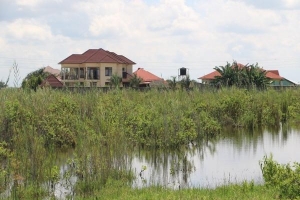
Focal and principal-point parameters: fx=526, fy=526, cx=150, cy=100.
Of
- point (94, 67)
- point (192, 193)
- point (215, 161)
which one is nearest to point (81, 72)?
point (94, 67)

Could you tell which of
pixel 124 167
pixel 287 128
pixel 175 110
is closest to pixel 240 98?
pixel 287 128

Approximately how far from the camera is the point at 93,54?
56094 millimetres

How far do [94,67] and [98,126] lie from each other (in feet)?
142

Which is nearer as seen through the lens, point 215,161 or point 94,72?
point 215,161

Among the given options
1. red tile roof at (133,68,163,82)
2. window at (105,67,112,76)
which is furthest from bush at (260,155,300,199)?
red tile roof at (133,68,163,82)

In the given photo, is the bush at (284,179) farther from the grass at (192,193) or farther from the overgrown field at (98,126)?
the overgrown field at (98,126)

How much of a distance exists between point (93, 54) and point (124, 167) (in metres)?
47.6

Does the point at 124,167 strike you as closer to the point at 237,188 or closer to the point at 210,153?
the point at 237,188

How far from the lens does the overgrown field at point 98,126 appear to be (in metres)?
8.43

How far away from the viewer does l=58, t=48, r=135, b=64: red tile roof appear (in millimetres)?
54550

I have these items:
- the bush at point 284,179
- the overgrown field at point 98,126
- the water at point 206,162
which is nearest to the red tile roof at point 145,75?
the overgrown field at point 98,126

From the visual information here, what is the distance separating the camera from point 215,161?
11.5 meters

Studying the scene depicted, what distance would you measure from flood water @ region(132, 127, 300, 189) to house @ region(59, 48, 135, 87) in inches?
1541

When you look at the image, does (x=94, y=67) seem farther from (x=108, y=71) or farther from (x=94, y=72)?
(x=108, y=71)
